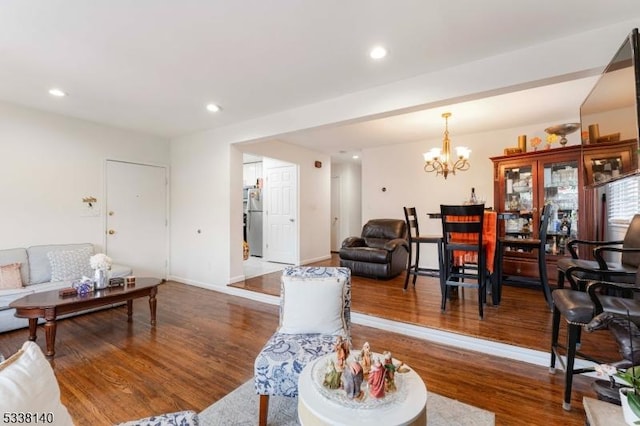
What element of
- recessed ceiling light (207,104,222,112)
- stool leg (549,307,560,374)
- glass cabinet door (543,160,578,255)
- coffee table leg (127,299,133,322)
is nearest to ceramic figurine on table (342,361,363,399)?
stool leg (549,307,560,374)

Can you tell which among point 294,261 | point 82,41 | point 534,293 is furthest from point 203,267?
A: point 534,293

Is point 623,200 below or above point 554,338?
above

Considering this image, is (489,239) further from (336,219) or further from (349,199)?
(336,219)

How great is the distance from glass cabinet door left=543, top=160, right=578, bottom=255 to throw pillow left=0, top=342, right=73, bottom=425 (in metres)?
4.99

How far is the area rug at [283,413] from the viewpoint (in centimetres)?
175

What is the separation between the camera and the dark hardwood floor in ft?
6.37

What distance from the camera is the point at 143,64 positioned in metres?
2.60

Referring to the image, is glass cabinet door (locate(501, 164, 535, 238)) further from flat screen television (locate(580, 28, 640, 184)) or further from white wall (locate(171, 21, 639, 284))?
flat screen television (locate(580, 28, 640, 184))

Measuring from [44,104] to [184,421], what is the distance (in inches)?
167

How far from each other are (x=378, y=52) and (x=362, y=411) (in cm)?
243

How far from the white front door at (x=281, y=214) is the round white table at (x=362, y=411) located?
4767 mm

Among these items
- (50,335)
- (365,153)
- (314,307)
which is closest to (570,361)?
(314,307)

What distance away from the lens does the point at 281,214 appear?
6.28 m

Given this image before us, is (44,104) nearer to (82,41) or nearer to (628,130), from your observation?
(82,41)
